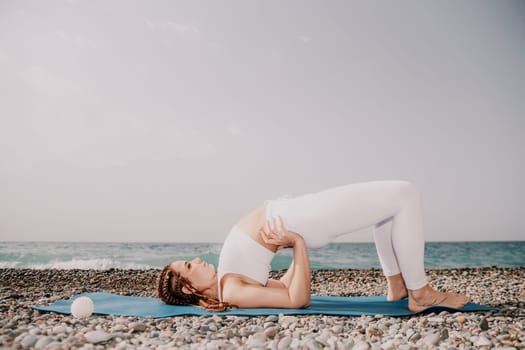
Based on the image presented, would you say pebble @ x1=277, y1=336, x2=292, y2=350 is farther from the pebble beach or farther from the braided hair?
the braided hair

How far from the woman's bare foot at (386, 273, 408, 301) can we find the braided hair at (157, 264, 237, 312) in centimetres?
139

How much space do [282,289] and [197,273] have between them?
697 millimetres

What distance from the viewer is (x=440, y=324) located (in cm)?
254

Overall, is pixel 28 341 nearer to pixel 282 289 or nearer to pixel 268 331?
pixel 268 331

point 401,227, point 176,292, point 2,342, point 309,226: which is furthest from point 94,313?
point 401,227

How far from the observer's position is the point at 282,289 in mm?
2877

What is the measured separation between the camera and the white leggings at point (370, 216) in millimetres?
2688

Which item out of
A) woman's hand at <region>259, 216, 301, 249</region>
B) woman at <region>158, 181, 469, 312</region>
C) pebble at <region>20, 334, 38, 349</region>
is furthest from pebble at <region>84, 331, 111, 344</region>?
woman's hand at <region>259, 216, 301, 249</region>

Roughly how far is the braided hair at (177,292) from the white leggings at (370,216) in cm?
94

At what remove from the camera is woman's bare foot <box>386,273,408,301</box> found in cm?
328

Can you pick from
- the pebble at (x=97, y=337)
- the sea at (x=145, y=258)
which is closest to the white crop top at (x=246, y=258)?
the pebble at (x=97, y=337)

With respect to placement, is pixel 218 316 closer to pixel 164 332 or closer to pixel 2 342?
pixel 164 332

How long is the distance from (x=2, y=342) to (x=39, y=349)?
30 cm

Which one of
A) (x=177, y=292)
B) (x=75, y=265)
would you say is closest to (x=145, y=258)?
(x=75, y=265)
